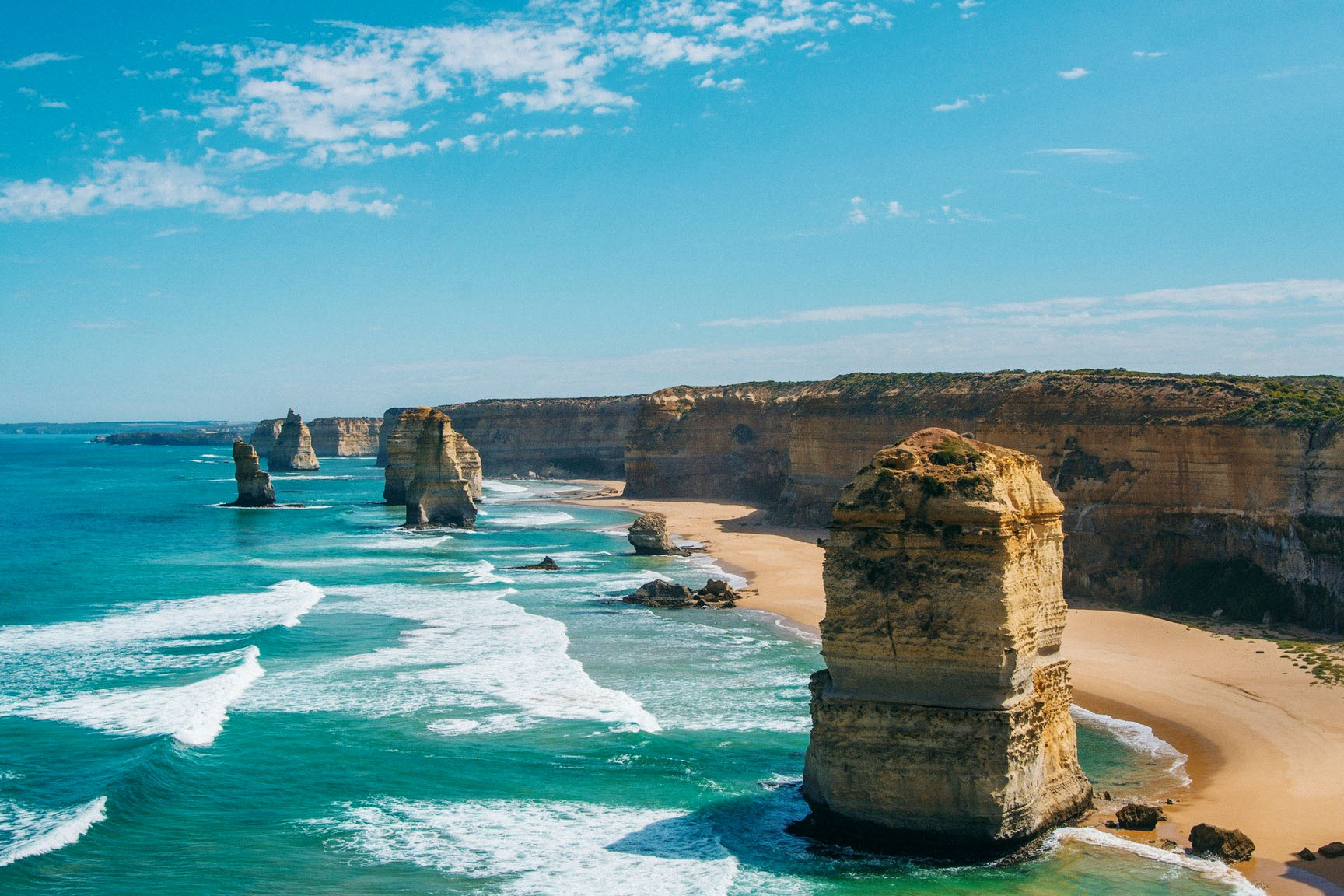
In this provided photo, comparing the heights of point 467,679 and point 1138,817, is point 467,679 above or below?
below

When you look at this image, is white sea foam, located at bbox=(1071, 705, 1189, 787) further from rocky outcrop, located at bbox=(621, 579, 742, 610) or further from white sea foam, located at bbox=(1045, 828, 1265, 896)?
rocky outcrop, located at bbox=(621, 579, 742, 610)

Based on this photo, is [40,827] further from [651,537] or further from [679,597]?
[651,537]

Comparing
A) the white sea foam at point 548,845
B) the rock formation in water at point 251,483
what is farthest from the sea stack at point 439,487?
the white sea foam at point 548,845

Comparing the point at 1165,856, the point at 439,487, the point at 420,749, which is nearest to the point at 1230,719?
the point at 1165,856

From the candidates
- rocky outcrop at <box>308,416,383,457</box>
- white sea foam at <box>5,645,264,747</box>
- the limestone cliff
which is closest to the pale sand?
white sea foam at <box>5,645,264,747</box>

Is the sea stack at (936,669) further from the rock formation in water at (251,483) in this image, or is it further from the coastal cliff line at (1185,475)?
the rock formation in water at (251,483)
